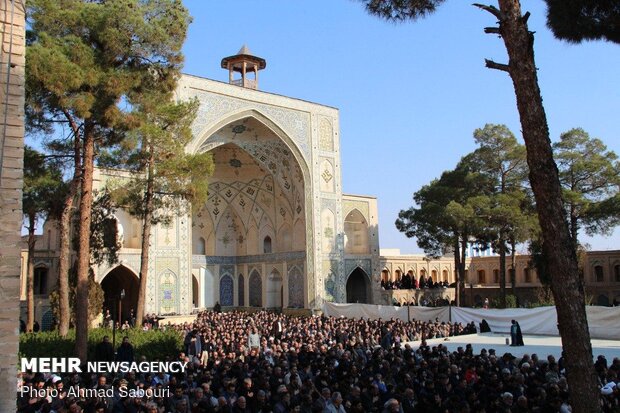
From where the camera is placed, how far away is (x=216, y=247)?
28.1 metres

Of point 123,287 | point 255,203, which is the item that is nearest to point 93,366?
point 123,287

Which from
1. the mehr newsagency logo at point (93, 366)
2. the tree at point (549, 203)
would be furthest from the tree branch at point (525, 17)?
the mehr newsagency logo at point (93, 366)

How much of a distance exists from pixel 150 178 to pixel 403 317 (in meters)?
10.7

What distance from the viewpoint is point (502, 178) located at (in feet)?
79.8

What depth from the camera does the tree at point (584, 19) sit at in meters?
7.09

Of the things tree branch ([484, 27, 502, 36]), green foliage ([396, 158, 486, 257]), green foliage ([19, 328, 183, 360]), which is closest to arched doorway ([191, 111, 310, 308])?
green foliage ([396, 158, 486, 257])

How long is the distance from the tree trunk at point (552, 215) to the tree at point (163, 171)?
10.7 m

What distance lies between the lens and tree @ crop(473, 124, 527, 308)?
22.6 metres

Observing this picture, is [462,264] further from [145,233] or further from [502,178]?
[145,233]

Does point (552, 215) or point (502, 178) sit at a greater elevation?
point (502, 178)

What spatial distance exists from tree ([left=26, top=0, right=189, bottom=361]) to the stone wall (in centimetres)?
510

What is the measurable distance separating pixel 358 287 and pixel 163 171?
14.7 metres

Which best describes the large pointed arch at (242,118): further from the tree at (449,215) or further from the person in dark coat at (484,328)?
the person in dark coat at (484,328)

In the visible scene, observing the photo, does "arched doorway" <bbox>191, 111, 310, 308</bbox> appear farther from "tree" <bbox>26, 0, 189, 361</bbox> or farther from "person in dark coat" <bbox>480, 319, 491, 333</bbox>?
"tree" <bbox>26, 0, 189, 361</bbox>
